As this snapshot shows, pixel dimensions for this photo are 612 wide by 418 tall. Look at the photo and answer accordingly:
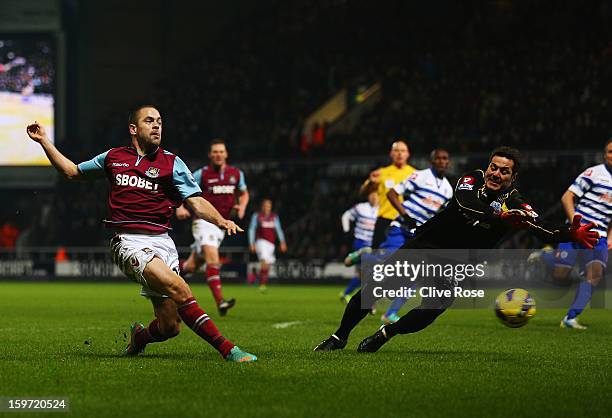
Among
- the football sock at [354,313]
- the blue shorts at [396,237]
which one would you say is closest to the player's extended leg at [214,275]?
the blue shorts at [396,237]

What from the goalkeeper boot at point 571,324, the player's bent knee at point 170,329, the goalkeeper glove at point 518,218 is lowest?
the goalkeeper boot at point 571,324

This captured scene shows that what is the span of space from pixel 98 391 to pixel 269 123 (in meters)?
32.3

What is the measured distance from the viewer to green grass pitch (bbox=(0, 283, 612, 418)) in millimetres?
6371

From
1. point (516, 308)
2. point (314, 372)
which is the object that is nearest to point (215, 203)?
point (516, 308)

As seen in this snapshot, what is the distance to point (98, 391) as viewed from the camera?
6910 millimetres

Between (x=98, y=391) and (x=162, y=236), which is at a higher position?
(x=162, y=236)

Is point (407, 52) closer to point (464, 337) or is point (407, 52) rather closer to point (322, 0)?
point (322, 0)

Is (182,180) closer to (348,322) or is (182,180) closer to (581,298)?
(348,322)

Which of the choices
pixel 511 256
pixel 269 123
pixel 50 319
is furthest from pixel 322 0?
pixel 50 319

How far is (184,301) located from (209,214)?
0.69m

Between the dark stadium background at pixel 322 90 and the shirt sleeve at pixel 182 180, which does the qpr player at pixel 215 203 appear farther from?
the dark stadium background at pixel 322 90

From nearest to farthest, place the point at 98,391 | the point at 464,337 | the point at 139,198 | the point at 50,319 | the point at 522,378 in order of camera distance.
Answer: the point at 98,391
the point at 522,378
the point at 139,198
the point at 464,337
the point at 50,319

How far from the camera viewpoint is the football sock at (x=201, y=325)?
844 centimetres

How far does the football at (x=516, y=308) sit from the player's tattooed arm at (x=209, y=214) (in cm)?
283
